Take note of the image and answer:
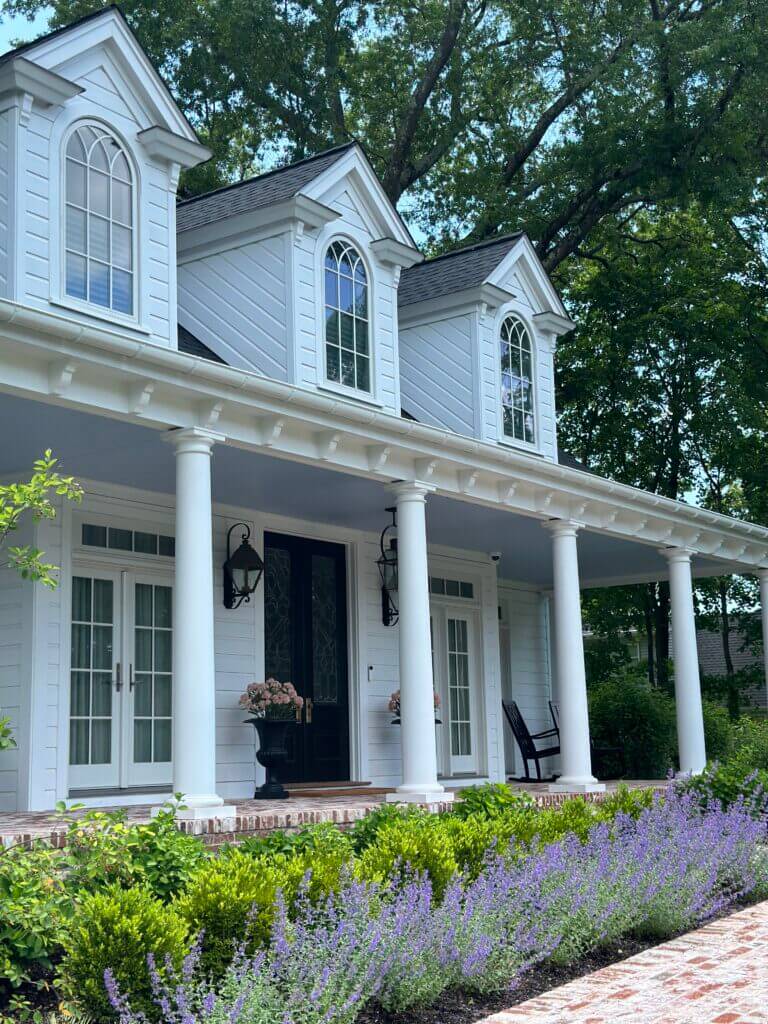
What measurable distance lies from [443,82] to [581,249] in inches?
167

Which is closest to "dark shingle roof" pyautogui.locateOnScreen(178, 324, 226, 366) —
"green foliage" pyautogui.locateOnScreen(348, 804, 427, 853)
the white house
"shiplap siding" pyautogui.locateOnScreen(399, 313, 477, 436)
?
the white house

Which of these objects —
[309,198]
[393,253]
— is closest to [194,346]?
[309,198]

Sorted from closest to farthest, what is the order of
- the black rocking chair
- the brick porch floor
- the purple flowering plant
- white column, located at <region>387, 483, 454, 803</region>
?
the purple flowering plant < the brick porch floor < white column, located at <region>387, 483, 454, 803</region> < the black rocking chair

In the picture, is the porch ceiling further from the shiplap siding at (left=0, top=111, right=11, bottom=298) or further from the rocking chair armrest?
the rocking chair armrest

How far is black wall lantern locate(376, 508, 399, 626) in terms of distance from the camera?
12.8m

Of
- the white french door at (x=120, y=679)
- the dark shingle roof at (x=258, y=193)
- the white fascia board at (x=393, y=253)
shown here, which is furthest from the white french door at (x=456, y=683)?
the dark shingle roof at (x=258, y=193)

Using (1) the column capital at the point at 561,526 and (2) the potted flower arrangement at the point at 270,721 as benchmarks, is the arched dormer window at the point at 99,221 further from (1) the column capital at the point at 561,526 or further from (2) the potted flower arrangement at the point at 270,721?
(1) the column capital at the point at 561,526

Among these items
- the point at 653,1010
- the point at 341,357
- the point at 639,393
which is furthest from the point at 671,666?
the point at 653,1010

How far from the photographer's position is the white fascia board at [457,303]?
42.1ft

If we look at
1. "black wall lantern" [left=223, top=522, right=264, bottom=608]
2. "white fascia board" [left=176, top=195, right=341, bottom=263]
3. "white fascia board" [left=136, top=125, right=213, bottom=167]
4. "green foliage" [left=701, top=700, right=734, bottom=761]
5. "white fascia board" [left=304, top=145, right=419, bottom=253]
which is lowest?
"green foliage" [left=701, top=700, right=734, bottom=761]

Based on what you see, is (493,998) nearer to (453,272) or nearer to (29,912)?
(29,912)

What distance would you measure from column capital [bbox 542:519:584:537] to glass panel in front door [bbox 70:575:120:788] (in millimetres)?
4373

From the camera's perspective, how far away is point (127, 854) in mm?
5336

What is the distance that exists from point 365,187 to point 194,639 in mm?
5048
